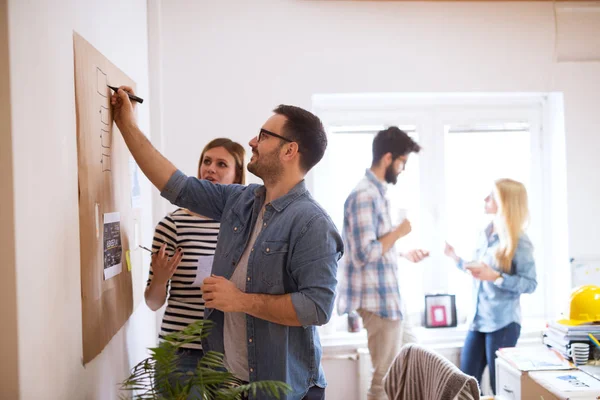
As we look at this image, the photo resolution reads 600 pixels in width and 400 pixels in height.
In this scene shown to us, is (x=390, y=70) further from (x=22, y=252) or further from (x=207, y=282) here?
(x=22, y=252)

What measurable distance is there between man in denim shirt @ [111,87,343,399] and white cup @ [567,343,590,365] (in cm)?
133

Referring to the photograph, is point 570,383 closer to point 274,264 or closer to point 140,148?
point 274,264

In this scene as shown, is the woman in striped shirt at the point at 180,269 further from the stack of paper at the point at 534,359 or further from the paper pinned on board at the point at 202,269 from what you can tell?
the stack of paper at the point at 534,359

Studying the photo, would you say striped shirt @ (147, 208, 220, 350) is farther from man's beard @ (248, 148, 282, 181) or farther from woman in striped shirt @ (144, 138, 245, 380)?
man's beard @ (248, 148, 282, 181)

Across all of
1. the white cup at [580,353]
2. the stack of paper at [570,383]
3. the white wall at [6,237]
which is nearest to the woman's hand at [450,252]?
the white cup at [580,353]

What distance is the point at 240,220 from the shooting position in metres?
1.85

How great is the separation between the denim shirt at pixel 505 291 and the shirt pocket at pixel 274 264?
6.69 ft

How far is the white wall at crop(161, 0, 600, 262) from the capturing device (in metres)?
3.58

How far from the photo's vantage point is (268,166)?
1.83m

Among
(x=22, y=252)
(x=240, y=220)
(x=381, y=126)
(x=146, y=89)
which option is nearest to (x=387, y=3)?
(x=381, y=126)

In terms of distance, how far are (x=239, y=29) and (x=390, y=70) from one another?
3.18 ft

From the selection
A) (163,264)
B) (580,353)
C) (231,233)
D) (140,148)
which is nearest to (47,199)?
(140,148)

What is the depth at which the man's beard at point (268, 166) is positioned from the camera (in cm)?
182

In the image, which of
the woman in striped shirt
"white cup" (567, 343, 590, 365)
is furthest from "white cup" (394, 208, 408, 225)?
the woman in striped shirt
